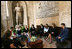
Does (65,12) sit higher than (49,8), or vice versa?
(49,8)

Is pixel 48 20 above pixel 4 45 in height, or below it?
above

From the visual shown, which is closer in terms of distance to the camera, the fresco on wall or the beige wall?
the beige wall

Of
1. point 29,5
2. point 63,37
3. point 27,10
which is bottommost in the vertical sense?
point 63,37

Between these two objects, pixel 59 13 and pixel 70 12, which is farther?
pixel 59 13

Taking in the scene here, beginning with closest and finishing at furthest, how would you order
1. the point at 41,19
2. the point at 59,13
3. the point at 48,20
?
the point at 59,13 < the point at 48,20 < the point at 41,19

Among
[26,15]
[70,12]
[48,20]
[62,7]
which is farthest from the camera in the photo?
[26,15]

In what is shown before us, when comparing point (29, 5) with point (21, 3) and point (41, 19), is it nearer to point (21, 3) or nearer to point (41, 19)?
point (21, 3)

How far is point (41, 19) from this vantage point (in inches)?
245

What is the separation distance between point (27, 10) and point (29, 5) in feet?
1.79

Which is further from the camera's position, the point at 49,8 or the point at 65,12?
the point at 49,8

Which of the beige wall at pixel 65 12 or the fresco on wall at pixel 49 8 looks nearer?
the beige wall at pixel 65 12

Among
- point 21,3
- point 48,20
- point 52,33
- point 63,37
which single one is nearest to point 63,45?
point 63,37

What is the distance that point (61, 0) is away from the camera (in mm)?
4145

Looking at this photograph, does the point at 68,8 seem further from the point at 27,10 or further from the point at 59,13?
the point at 27,10
